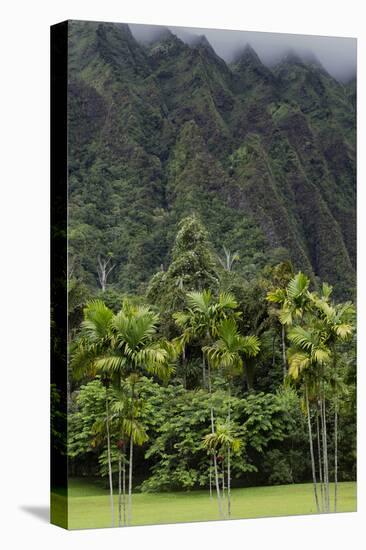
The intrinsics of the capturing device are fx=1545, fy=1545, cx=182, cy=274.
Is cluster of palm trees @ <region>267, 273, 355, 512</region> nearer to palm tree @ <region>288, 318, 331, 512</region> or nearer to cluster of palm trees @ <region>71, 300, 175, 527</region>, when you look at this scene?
palm tree @ <region>288, 318, 331, 512</region>

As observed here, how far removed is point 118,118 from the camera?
67.5 ft

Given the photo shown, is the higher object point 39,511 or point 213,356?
point 213,356

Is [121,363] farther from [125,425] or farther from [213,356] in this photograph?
[213,356]

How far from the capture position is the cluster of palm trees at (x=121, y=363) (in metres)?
19.8

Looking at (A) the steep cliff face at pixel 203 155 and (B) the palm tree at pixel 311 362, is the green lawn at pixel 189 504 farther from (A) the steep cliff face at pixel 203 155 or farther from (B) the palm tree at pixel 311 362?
(A) the steep cliff face at pixel 203 155

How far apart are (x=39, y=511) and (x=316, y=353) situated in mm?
4358

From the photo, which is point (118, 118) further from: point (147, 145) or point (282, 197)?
point (282, 197)

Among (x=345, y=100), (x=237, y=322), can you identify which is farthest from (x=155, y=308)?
(x=345, y=100)

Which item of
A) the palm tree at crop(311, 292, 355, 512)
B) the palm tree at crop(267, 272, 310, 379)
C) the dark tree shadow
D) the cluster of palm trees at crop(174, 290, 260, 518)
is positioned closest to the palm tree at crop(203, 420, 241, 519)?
the cluster of palm trees at crop(174, 290, 260, 518)

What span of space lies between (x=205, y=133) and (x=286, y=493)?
5.08m

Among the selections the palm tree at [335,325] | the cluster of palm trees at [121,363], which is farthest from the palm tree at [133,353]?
the palm tree at [335,325]

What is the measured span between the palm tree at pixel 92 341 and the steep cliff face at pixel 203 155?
1.56ft

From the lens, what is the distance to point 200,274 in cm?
2100

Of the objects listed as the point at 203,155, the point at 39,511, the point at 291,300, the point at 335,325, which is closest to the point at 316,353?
the point at 335,325
